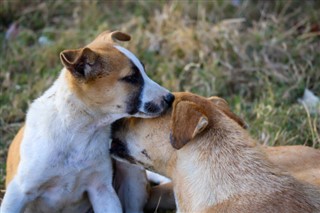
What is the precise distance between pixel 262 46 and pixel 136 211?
10.2 ft

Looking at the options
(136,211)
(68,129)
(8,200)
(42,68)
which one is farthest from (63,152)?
(42,68)

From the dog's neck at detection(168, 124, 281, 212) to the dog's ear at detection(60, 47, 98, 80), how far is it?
2.98 ft

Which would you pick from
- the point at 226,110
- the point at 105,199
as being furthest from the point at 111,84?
the point at 105,199

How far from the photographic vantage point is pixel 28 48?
816cm

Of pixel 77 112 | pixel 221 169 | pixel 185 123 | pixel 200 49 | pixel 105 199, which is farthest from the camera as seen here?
pixel 200 49

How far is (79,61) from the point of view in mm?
4523

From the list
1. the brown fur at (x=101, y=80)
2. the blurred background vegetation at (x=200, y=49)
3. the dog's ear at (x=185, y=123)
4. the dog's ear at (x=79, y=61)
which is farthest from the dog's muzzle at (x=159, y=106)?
the blurred background vegetation at (x=200, y=49)

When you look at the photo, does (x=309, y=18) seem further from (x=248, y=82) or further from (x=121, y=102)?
(x=121, y=102)

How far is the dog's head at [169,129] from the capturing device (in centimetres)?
405

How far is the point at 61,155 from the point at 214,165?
4.10 ft

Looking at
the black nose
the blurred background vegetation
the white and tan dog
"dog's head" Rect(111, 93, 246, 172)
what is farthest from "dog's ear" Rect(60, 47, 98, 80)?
the blurred background vegetation

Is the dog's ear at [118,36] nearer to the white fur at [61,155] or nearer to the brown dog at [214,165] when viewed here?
the white fur at [61,155]

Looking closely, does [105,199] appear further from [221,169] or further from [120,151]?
[221,169]

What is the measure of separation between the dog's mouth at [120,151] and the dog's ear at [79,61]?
1.69ft
